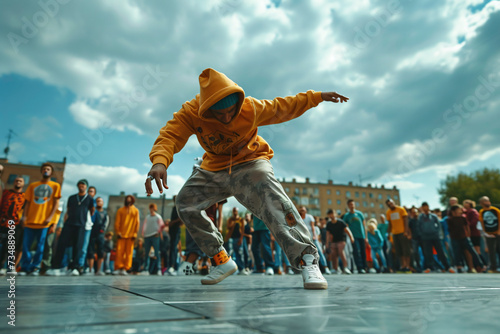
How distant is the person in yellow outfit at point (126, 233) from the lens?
25.2 feet

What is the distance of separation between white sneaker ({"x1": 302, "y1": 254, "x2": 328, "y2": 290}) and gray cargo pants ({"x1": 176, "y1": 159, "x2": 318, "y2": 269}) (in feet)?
0.18

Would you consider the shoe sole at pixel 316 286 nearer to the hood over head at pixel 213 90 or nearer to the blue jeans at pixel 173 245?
the hood over head at pixel 213 90

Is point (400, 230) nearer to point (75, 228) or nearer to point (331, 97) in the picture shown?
point (331, 97)

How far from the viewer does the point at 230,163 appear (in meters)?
2.88

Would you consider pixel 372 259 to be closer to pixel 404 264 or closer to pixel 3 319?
pixel 404 264

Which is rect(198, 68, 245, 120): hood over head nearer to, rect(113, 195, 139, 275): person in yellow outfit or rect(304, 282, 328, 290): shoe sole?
rect(304, 282, 328, 290): shoe sole

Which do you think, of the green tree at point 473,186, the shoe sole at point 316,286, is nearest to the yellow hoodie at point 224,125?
the shoe sole at point 316,286

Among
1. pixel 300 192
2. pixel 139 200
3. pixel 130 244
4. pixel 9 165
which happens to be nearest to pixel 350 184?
pixel 300 192

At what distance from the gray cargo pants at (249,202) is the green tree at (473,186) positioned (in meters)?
44.5

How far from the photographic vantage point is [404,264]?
9.64 m

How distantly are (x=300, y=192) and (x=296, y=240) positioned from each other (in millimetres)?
74109

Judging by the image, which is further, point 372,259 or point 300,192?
point 300,192

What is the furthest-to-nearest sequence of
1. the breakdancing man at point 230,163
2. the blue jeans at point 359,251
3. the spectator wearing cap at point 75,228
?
the blue jeans at point 359,251 → the spectator wearing cap at point 75,228 → the breakdancing man at point 230,163

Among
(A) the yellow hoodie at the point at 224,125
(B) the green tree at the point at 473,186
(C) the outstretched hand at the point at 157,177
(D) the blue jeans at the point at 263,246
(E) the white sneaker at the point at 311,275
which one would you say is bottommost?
(E) the white sneaker at the point at 311,275
